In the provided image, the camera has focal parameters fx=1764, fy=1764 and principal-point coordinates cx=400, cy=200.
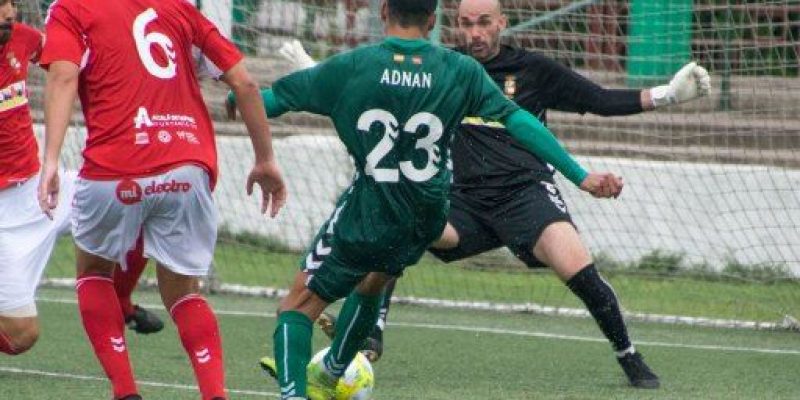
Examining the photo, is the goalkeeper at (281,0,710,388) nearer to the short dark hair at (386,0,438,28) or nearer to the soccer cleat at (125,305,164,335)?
the soccer cleat at (125,305,164,335)

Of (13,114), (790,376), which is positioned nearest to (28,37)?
(13,114)

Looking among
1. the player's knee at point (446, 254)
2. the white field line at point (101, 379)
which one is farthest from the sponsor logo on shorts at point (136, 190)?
the player's knee at point (446, 254)

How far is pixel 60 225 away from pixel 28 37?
1301 mm

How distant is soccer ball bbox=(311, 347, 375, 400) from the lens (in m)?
7.35

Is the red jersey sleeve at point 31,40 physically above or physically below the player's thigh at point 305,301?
above

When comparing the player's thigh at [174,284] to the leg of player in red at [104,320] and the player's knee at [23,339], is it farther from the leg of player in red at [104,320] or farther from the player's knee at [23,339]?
the player's knee at [23,339]

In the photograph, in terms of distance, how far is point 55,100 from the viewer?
6.32m

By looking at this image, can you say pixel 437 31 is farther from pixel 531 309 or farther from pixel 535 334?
pixel 535 334

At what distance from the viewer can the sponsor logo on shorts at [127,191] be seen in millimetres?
6406

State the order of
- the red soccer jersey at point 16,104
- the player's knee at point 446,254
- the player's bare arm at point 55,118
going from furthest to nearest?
1. the player's knee at point 446,254
2. the red soccer jersey at point 16,104
3. the player's bare arm at point 55,118

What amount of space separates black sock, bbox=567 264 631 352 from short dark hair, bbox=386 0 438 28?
2.23 metres

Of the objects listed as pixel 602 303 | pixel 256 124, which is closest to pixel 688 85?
pixel 602 303

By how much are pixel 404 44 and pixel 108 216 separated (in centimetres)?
126

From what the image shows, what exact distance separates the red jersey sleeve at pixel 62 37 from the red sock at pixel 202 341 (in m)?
1.01
